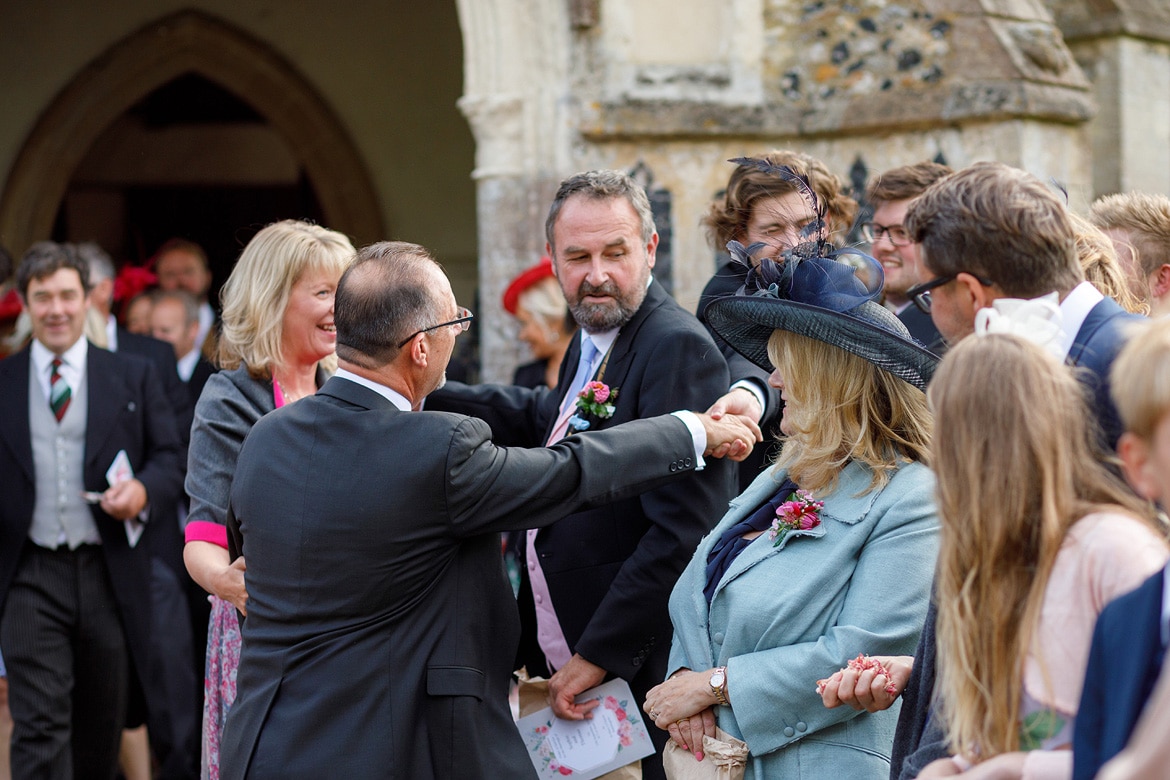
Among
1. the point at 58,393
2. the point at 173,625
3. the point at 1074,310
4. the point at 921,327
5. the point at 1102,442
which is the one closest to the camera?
the point at 1102,442

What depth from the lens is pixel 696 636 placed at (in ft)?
9.55

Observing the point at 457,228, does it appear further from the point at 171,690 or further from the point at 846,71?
the point at 171,690

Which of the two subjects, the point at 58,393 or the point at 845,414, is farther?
the point at 58,393

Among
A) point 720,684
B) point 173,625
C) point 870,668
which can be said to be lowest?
point 173,625

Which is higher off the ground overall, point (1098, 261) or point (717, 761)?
point (1098, 261)

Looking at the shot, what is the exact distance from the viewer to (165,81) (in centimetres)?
1030

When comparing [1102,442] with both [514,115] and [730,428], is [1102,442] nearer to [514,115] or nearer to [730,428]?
[730,428]

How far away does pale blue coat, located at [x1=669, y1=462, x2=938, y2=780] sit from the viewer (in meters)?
2.61

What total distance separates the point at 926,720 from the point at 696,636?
73 cm

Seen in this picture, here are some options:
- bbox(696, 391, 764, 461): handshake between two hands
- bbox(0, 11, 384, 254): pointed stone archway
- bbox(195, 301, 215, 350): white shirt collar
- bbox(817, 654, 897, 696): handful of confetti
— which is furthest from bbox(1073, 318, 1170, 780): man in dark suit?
bbox(0, 11, 384, 254): pointed stone archway

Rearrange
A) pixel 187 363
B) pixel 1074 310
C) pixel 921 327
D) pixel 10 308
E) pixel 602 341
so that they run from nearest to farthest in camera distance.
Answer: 1. pixel 1074 310
2. pixel 602 341
3. pixel 921 327
4. pixel 10 308
5. pixel 187 363

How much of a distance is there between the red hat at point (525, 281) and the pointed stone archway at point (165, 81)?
159 inches

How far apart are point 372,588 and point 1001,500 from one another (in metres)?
1.26

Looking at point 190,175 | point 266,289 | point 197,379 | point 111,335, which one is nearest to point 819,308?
point 266,289
